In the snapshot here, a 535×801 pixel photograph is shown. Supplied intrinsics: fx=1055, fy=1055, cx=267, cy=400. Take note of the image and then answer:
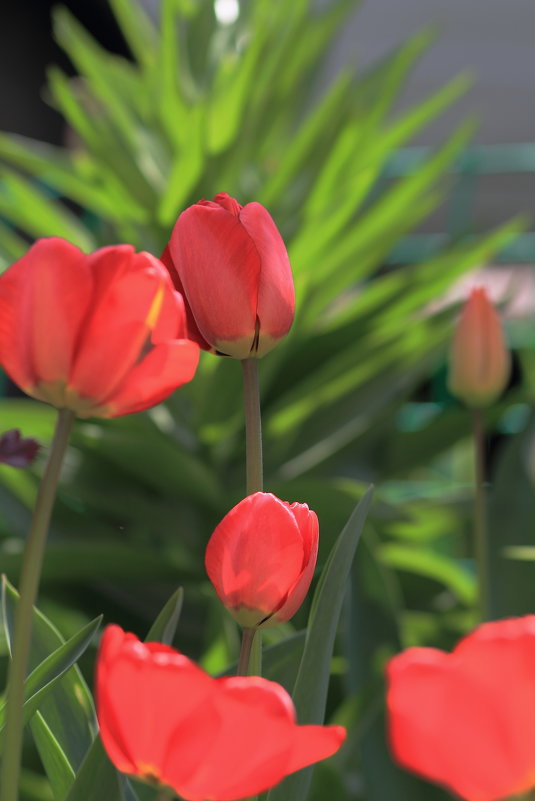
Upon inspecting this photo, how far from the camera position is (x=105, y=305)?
20cm

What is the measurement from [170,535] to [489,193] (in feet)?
23.6

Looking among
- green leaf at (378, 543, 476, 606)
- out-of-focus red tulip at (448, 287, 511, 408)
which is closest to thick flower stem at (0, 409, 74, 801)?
out-of-focus red tulip at (448, 287, 511, 408)

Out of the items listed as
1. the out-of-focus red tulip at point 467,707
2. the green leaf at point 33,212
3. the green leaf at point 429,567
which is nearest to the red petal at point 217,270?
the out-of-focus red tulip at point 467,707

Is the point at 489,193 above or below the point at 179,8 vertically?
above

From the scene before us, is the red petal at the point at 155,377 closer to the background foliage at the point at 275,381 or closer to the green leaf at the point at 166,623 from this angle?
the green leaf at the point at 166,623

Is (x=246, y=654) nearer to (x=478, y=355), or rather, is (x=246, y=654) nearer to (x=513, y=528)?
(x=478, y=355)

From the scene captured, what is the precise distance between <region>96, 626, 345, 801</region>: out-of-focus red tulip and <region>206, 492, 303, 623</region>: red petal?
5 centimetres

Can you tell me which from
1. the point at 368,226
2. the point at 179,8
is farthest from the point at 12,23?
the point at 368,226

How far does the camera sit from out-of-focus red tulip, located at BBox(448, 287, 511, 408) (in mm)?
558

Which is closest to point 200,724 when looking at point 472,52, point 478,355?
point 478,355

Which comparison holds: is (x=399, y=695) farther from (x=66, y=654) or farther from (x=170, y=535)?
(x=170, y=535)

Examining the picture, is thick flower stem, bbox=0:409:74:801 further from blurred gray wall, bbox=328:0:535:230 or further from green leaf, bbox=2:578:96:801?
blurred gray wall, bbox=328:0:535:230

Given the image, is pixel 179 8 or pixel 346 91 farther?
pixel 179 8

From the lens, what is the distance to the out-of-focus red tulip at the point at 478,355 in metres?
0.56
